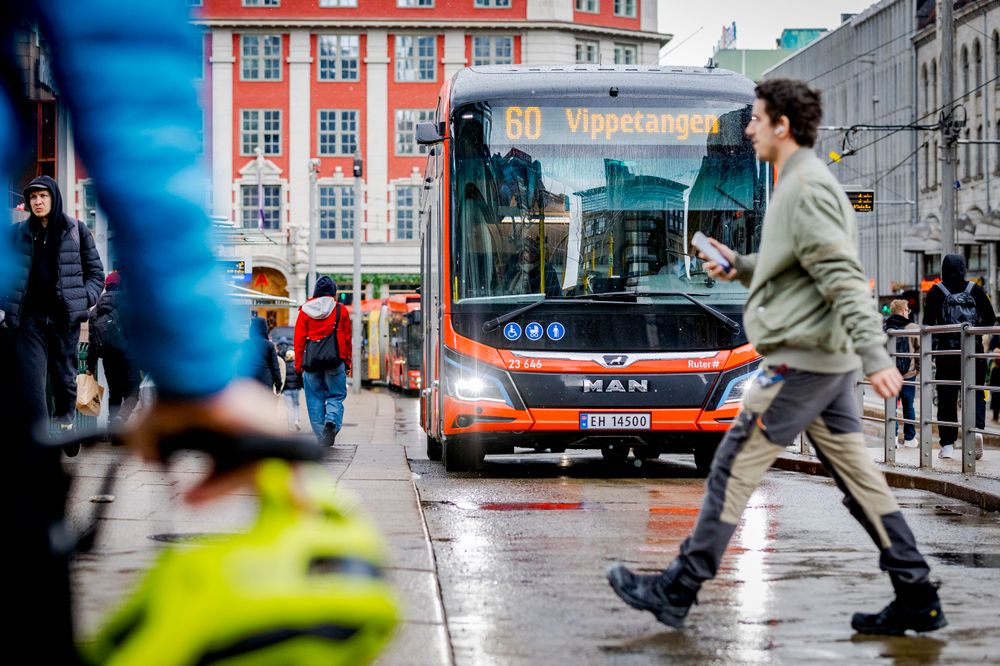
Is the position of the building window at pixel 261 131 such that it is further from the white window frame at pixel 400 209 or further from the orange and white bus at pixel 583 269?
the orange and white bus at pixel 583 269

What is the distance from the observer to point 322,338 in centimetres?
1655

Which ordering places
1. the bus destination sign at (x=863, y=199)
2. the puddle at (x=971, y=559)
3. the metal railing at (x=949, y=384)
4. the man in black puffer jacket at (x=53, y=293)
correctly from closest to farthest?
the puddle at (x=971, y=559), the man in black puffer jacket at (x=53, y=293), the metal railing at (x=949, y=384), the bus destination sign at (x=863, y=199)

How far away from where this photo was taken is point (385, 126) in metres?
73.1

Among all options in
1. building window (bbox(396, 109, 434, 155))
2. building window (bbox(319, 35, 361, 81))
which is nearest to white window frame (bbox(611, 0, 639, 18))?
building window (bbox(396, 109, 434, 155))

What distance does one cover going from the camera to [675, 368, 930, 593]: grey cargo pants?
5199mm

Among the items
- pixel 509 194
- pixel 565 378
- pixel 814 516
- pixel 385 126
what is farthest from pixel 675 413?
pixel 385 126

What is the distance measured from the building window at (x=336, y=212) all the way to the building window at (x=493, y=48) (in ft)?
29.3

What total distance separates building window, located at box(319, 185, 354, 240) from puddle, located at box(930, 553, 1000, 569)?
218ft

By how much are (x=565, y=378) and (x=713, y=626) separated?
22.7 ft

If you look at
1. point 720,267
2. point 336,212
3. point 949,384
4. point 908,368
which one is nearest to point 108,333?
point 949,384

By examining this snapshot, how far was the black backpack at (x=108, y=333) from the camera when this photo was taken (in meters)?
11.8

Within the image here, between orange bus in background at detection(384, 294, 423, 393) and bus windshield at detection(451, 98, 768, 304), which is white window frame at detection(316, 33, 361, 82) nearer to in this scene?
orange bus in background at detection(384, 294, 423, 393)

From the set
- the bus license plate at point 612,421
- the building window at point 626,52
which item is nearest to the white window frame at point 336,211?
the building window at point 626,52

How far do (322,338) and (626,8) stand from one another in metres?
64.0
